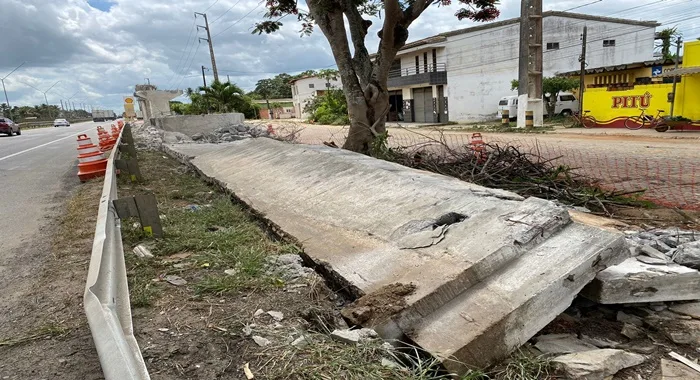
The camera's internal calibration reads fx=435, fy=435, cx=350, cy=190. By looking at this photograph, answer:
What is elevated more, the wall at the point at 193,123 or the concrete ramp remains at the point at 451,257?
the wall at the point at 193,123

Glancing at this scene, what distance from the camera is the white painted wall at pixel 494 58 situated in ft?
103

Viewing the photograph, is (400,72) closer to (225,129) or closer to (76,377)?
(225,129)

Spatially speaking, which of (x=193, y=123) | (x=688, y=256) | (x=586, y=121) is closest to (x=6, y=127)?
(x=193, y=123)

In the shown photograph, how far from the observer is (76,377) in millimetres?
2293

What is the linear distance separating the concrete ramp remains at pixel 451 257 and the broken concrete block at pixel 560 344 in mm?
159

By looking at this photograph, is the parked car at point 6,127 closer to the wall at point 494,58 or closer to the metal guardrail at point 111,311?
the wall at point 494,58

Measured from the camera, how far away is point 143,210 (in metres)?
4.44

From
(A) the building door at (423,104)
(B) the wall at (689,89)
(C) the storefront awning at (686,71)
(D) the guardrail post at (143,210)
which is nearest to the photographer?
(D) the guardrail post at (143,210)

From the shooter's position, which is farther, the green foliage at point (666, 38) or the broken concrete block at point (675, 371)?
the green foliage at point (666, 38)

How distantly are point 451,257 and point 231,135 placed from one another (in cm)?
1485

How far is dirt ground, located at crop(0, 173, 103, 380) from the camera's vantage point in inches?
94.7

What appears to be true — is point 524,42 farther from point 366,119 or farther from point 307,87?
point 307,87

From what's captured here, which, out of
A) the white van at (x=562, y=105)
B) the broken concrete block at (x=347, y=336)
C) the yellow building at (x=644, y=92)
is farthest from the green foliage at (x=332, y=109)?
the broken concrete block at (x=347, y=336)

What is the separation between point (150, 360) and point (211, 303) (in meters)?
0.70
